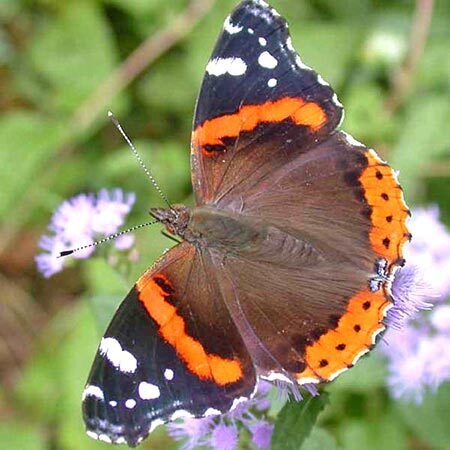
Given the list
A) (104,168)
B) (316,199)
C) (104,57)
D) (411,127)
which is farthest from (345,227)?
(104,57)

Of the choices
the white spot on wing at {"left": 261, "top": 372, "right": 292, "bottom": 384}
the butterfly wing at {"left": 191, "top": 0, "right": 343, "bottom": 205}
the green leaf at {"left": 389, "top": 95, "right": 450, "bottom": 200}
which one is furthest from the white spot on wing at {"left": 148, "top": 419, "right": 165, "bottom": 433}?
the green leaf at {"left": 389, "top": 95, "right": 450, "bottom": 200}

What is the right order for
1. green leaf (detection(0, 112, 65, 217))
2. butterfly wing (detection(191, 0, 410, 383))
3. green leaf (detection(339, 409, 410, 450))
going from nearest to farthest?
butterfly wing (detection(191, 0, 410, 383)) < green leaf (detection(339, 409, 410, 450)) < green leaf (detection(0, 112, 65, 217))

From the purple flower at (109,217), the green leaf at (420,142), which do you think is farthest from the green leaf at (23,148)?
the green leaf at (420,142)

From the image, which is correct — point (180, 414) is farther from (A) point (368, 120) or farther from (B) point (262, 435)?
(A) point (368, 120)

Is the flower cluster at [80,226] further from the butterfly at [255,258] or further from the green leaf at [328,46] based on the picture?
the green leaf at [328,46]

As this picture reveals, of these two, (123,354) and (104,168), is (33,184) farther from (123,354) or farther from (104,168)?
(123,354)

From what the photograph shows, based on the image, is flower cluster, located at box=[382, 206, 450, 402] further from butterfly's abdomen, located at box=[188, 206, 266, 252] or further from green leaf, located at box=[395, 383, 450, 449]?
butterfly's abdomen, located at box=[188, 206, 266, 252]

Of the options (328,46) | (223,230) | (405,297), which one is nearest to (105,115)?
(328,46)
